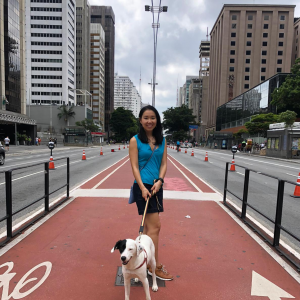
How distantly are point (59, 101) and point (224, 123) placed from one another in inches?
2274

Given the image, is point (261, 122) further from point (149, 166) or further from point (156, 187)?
point (156, 187)

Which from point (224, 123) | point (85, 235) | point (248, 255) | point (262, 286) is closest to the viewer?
point (262, 286)

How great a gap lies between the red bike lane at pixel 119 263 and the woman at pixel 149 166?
50cm

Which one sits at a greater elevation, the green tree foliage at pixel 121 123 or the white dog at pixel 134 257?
the green tree foliage at pixel 121 123

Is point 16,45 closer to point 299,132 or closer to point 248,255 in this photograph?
point 299,132

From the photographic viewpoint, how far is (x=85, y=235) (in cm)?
417

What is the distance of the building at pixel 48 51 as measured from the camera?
86312 mm

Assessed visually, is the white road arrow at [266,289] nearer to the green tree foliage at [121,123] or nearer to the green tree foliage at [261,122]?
the green tree foliage at [261,122]

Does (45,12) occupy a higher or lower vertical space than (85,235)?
higher

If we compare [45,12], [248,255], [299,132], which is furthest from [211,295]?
[45,12]

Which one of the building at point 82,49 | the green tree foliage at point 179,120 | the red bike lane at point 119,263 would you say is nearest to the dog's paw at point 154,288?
the red bike lane at point 119,263

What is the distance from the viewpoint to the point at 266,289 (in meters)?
2.82

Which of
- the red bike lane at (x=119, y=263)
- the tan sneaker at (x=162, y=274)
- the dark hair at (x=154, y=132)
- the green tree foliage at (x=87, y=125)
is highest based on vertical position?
the green tree foliage at (x=87, y=125)

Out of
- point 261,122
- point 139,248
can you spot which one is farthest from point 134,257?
→ point 261,122
